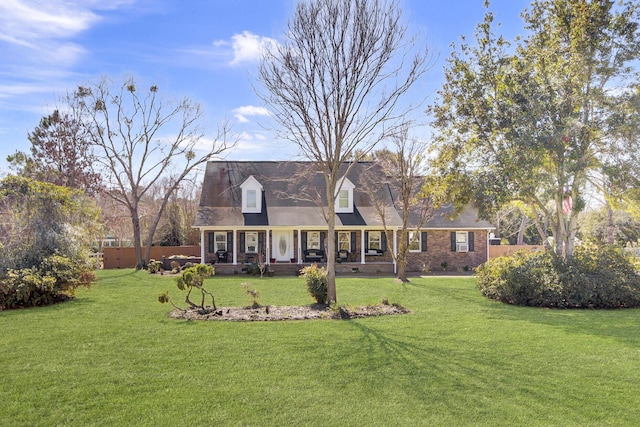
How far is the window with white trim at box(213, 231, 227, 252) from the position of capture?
2552cm

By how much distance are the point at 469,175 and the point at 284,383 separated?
1193cm

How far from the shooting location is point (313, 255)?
2527 centimetres

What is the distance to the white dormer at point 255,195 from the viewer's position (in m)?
26.2

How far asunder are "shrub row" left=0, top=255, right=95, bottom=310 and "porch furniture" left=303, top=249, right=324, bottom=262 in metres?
12.2

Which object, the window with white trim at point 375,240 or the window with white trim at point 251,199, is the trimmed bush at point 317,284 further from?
the window with white trim at point 251,199

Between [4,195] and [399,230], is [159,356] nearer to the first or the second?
[4,195]

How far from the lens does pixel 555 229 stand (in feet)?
54.1

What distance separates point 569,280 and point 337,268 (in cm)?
1252

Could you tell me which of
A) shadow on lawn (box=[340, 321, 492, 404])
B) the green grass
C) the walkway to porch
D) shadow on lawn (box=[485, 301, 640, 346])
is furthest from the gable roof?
shadow on lawn (box=[340, 321, 492, 404])

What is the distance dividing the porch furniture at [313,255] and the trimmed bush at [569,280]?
1095 cm

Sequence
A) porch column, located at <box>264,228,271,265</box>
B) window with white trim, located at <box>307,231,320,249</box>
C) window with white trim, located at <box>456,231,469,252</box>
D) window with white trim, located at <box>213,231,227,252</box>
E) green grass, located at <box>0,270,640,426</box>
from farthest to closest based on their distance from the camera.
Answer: window with white trim, located at <box>456,231,469,252</box> → window with white trim, located at <box>307,231,320,249</box> → window with white trim, located at <box>213,231,227,252</box> → porch column, located at <box>264,228,271,265</box> → green grass, located at <box>0,270,640,426</box>

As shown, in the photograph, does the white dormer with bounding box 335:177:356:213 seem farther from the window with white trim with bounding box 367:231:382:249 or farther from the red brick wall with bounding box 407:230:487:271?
the red brick wall with bounding box 407:230:487:271

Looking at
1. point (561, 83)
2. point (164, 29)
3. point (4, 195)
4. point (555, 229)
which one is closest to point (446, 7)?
point (561, 83)

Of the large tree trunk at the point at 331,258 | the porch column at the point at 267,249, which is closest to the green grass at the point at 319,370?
the large tree trunk at the point at 331,258
